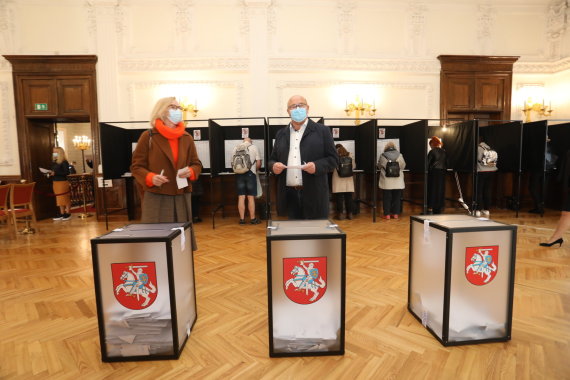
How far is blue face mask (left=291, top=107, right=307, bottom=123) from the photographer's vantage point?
2178mm

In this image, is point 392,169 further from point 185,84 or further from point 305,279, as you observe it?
point 185,84

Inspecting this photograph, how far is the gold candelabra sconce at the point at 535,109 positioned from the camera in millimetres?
6660

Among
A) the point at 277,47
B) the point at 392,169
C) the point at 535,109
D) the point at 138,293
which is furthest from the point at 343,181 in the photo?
the point at 535,109

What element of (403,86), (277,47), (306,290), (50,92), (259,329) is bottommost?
(259,329)

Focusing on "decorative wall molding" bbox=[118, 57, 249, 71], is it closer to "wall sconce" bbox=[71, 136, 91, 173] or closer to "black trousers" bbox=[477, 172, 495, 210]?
"black trousers" bbox=[477, 172, 495, 210]

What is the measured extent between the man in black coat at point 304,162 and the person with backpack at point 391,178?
3.33 metres

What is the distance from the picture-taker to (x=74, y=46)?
237 inches

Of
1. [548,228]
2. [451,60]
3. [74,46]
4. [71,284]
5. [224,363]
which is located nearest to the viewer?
[224,363]

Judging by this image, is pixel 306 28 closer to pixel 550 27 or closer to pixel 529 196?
pixel 550 27

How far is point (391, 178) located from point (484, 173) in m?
1.71

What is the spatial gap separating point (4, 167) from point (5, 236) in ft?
7.25

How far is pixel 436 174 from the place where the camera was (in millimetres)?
5621

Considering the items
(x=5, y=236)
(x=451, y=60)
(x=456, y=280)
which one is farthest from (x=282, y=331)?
(x=451, y=60)

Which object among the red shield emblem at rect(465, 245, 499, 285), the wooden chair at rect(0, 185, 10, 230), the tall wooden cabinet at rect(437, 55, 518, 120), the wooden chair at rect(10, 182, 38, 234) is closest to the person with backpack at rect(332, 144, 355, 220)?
the tall wooden cabinet at rect(437, 55, 518, 120)
